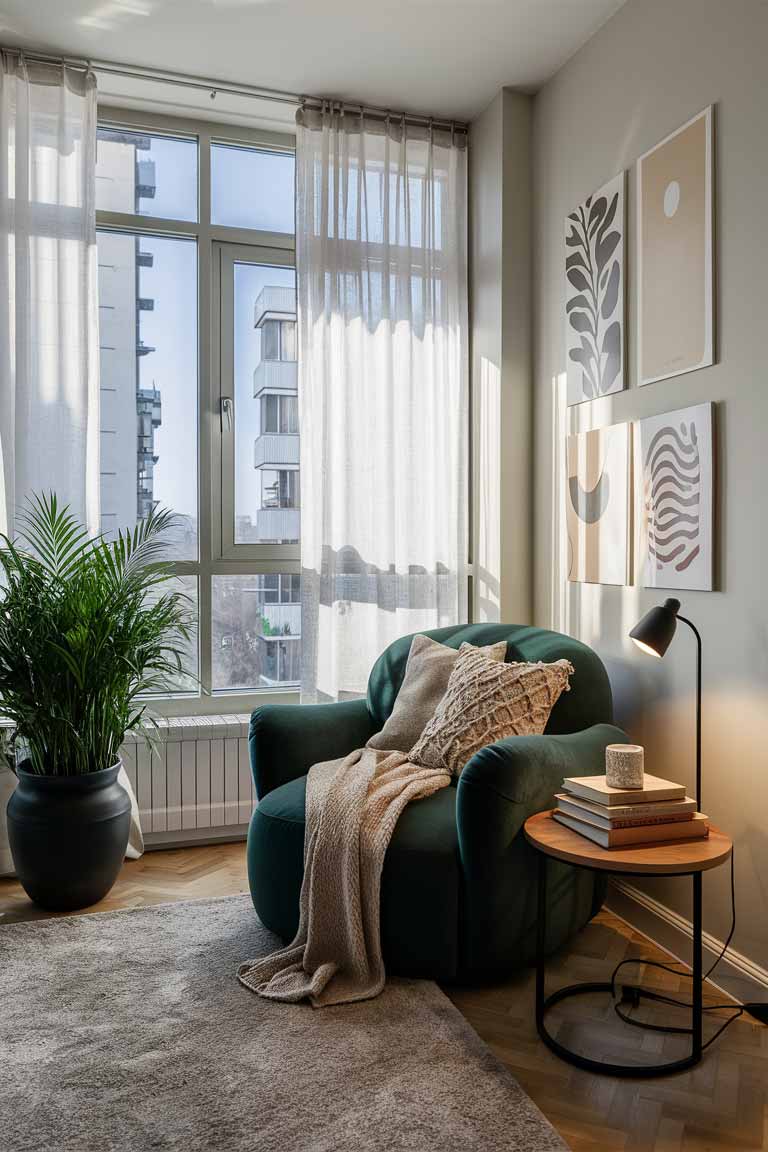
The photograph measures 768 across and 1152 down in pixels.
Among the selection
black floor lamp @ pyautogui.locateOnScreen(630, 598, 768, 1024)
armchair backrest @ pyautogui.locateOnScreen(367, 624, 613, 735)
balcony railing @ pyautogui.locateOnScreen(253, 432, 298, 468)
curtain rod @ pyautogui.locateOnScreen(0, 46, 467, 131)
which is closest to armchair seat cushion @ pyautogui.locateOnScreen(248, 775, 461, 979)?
armchair backrest @ pyautogui.locateOnScreen(367, 624, 613, 735)

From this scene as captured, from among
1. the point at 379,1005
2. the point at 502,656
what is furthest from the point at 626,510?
the point at 379,1005

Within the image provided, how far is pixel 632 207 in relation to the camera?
278 centimetres

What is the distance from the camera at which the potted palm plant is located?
2.76m

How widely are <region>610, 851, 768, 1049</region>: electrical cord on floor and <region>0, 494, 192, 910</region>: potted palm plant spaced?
164 centimetres

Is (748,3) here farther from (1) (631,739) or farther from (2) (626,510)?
(1) (631,739)

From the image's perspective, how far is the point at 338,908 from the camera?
224 centimetres

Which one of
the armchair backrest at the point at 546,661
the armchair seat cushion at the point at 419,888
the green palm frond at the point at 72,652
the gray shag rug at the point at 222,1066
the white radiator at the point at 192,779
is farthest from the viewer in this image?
the white radiator at the point at 192,779

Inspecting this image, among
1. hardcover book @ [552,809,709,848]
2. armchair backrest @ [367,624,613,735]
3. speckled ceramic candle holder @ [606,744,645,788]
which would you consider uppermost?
armchair backrest @ [367,624,613,735]

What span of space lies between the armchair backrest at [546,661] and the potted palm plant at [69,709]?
31.6 inches

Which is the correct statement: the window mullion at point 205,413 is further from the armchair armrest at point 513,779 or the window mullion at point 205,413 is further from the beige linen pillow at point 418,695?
the armchair armrest at point 513,779

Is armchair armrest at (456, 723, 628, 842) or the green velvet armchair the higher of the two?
armchair armrest at (456, 723, 628, 842)

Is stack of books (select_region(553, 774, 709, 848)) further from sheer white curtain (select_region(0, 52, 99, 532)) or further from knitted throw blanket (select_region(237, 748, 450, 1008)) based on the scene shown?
sheer white curtain (select_region(0, 52, 99, 532))

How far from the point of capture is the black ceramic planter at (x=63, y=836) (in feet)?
9.02

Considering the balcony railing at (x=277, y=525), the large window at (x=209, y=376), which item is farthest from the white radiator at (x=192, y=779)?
the balcony railing at (x=277, y=525)
